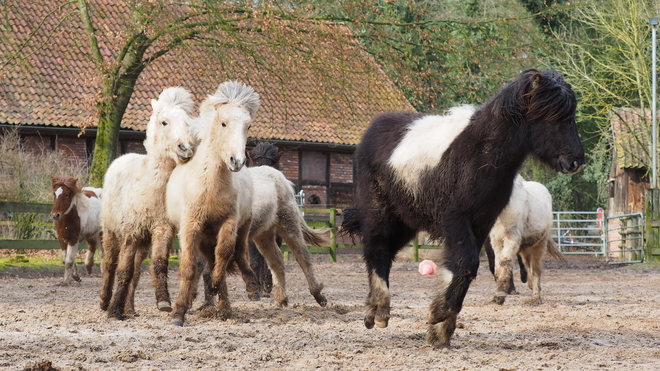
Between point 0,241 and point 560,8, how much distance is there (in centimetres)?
1257

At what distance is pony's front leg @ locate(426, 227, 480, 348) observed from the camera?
21.1 ft

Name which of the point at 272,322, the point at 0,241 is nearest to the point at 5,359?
the point at 272,322

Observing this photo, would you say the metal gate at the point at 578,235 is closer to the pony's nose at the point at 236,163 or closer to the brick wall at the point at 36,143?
the brick wall at the point at 36,143

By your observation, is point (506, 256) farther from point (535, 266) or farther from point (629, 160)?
point (629, 160)

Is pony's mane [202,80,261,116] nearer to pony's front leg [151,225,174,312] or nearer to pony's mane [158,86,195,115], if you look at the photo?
pony's mane [158,86,195,115]

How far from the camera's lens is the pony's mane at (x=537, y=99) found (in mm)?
6430

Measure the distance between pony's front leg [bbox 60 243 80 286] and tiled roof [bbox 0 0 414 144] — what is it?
4.05 meters

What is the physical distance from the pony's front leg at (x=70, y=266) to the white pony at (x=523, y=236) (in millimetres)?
6580

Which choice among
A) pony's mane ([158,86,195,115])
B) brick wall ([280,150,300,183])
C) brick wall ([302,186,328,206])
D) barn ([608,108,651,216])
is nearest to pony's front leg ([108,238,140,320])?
pony's mane ([158,86,195,115])

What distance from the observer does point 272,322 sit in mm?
8250

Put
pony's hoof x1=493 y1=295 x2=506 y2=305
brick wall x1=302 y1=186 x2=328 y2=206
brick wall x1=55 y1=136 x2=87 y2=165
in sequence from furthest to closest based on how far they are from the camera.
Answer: brick wall x1=302 y1=186 x2=328 y2=206, brick wall x1=55 y1=136 x2=87 y2=165, pony's hoof x1=493 y1=295 x2=506 y2=305

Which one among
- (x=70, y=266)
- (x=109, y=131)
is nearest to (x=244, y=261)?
(x=70, y=266)

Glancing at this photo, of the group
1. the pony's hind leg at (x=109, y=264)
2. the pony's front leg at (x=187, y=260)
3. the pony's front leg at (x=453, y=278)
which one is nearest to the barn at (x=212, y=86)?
the pony's hind leg at (x=109, y=264)

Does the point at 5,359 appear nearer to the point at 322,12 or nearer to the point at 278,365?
the point at 278,365
